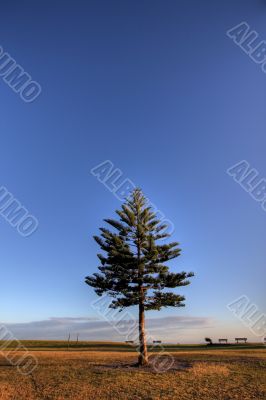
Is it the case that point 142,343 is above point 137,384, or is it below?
below

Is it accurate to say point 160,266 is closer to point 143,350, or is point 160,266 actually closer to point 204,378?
point 143,350

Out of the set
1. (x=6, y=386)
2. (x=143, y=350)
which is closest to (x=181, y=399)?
(x=6, y=386)

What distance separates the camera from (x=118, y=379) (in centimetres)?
1747

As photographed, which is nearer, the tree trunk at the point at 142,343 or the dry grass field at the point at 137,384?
the dry grass field at the point at 137,384

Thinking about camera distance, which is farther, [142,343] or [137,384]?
[142,343]

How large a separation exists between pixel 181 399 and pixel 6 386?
7.60m

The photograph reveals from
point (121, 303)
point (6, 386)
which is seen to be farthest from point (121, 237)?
point (6, 386)

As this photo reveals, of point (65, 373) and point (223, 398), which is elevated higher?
point (223, 398)

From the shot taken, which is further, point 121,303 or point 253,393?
point 121,303

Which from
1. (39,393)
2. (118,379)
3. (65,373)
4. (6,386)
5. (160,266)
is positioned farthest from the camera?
(160,266)

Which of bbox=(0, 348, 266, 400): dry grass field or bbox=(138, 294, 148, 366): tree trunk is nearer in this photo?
bbox=(0, 348, 266, 400): dry grass field

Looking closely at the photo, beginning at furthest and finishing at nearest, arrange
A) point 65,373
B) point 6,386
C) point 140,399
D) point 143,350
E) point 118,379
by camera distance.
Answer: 1. point 143,350
2. point 65,373
3. point 118,379
4. point 6,386
5. point 140,399

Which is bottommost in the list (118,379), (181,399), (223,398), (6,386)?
(6,386)

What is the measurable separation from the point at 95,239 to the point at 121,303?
191 inches
